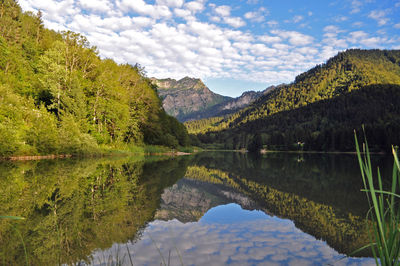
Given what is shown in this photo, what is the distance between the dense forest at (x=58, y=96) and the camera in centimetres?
2341

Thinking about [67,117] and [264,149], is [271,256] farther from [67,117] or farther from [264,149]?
[264,149]

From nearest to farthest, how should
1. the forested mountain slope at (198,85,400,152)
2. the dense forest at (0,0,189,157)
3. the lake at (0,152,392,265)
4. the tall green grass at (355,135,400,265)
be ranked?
1. the tall green grass at (355,135,400,265)
2. the lake at (0,152,392,265)
3. the dense forest at (0,0,189,157)
4. the forested mountain slope at (198,85,400,152)

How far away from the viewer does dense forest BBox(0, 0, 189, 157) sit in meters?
23.4

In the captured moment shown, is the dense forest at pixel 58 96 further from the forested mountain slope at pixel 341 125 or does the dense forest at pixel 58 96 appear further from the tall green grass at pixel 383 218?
the forested mountain slope at pixel 341 125

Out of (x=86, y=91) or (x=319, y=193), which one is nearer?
(x=319, y=193)

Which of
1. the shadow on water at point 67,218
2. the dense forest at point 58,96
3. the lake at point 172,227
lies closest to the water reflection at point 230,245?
the lake at point 172,227

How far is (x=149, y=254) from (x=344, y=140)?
108923mm

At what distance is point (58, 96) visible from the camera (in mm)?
30375

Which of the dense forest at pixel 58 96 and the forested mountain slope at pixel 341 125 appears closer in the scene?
the dense forest at pixel 58 96

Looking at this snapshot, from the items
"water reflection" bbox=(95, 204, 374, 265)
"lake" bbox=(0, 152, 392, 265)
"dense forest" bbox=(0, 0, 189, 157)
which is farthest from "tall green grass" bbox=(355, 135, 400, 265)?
"dense forest" bbox=(0, 0, 189, 157)

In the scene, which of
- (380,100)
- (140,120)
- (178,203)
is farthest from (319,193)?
(380,100)

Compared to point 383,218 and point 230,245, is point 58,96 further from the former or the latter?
point 383,218

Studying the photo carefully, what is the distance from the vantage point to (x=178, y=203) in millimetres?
8305

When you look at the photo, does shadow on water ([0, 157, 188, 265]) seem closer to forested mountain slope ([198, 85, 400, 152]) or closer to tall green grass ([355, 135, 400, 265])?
tall green grass ([355, 135, 400, 265])
